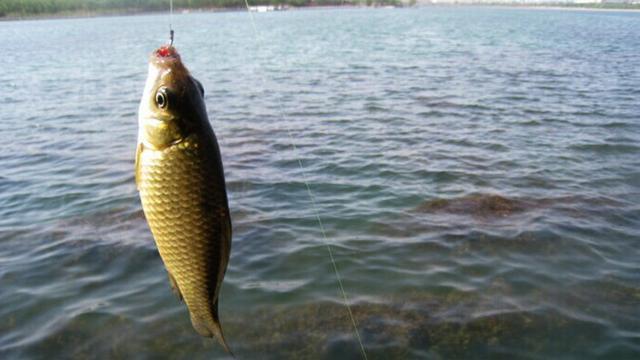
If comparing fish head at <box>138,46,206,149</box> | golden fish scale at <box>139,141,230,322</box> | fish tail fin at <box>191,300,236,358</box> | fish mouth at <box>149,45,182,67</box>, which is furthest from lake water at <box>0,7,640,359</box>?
fish mouth at <box>149,45,182,67</box>

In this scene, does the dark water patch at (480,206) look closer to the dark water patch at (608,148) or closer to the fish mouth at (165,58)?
the dark water patch at (608,148)

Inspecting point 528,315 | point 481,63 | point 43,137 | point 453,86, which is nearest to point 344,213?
point 528,315

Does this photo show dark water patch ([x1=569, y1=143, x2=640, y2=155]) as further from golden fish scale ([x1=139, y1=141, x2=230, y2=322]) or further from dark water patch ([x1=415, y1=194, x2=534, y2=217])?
golden fish scale ([x1=139, y1=141, x2=230, y2=322])

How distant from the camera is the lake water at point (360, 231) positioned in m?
6.67

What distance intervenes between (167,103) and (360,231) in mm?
7506

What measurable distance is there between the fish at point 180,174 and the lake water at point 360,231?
4139mm

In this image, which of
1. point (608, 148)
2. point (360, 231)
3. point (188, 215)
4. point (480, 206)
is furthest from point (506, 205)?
point (188, 215)

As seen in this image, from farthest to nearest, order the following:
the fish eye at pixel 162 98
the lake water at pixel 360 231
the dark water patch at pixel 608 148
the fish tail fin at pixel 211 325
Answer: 1. the dark water patch at pixel 608 148
2. the lake water at pixel 360 231
3. the fish tail fin at pixel 211 325
4. the fish eye at pixel 162 98

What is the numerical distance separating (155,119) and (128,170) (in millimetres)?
11444

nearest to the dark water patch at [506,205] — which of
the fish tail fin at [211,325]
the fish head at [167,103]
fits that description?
the fish tail fin at [211,325]

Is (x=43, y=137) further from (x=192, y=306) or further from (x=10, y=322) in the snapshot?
(x=192, y=306)

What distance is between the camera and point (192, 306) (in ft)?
8.77

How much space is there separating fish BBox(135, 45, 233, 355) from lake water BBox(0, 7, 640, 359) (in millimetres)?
4139

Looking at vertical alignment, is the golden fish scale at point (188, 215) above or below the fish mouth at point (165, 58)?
below
